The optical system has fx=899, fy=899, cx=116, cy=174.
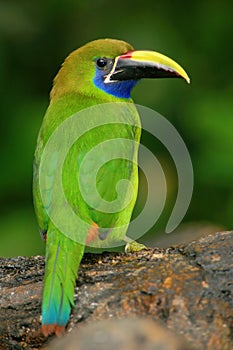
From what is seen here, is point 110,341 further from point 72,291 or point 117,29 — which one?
point 117,29

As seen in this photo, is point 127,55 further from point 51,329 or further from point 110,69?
point 51,329

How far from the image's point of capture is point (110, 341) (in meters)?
2.37

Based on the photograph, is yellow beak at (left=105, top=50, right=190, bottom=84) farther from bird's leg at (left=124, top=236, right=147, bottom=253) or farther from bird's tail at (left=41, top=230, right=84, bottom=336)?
bird's tail at (left=41, top=230, right=84, bottom=336)

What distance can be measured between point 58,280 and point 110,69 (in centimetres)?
148

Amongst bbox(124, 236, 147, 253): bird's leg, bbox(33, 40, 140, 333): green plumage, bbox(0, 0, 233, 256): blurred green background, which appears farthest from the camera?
bbox(0, 0, 233, 256): blurred green background

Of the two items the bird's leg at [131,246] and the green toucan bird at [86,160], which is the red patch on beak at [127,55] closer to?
the green toucan bird at [86,160]

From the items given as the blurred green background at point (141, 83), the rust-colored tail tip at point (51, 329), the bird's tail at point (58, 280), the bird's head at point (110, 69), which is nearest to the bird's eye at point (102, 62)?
the bird's head at point (110, 69)

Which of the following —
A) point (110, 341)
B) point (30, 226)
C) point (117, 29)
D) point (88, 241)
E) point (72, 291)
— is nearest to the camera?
point (110, 341)

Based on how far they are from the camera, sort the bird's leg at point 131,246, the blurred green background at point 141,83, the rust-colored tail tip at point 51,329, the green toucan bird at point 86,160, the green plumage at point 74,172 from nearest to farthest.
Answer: the rust-colored tail tip at point 51,329, the green plumage at point 74,172, the green toucan bird at point 86,160, the bird's leg at point 131,246, the blurred green background at point 141,83

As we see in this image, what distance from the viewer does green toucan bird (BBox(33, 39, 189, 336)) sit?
12.5ft

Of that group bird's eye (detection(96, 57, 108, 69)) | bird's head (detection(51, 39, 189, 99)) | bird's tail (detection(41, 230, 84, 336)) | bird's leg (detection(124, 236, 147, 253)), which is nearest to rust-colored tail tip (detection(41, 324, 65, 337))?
bird's tail (detection(41, 230, 84, 336))

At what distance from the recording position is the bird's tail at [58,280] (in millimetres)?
3541

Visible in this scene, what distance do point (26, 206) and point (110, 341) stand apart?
385 cm

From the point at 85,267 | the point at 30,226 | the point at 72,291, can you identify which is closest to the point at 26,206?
the point at 30,226
